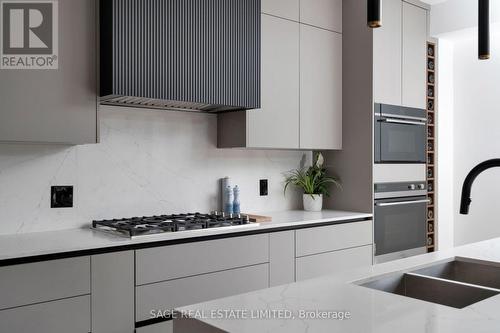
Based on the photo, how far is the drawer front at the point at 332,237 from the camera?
298cm

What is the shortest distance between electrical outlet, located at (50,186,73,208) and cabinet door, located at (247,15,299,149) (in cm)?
115

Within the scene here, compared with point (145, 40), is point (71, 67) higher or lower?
lower

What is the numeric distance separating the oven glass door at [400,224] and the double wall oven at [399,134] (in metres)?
0.34

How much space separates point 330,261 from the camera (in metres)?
3.16

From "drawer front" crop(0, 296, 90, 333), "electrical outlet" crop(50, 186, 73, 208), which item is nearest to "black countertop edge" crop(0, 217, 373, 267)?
"drawer front" crop(0, 296, 90, 333)

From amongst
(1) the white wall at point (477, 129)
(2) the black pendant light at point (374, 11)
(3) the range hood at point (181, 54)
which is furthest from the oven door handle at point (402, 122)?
(2) the black pendant light at point (374, 11)

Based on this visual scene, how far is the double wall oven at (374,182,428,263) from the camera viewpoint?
138 inches

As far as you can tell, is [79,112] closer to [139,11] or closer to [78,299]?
[139,11]

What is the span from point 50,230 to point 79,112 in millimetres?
711

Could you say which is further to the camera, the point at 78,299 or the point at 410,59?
the point at 410,59

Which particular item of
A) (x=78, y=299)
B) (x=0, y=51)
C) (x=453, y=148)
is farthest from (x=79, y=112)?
(x=453, y=148)

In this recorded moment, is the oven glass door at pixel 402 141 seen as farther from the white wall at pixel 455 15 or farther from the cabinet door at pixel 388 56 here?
the white wall at pixel 455 15

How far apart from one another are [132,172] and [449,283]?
6.45 ft

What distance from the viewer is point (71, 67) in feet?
7.45
